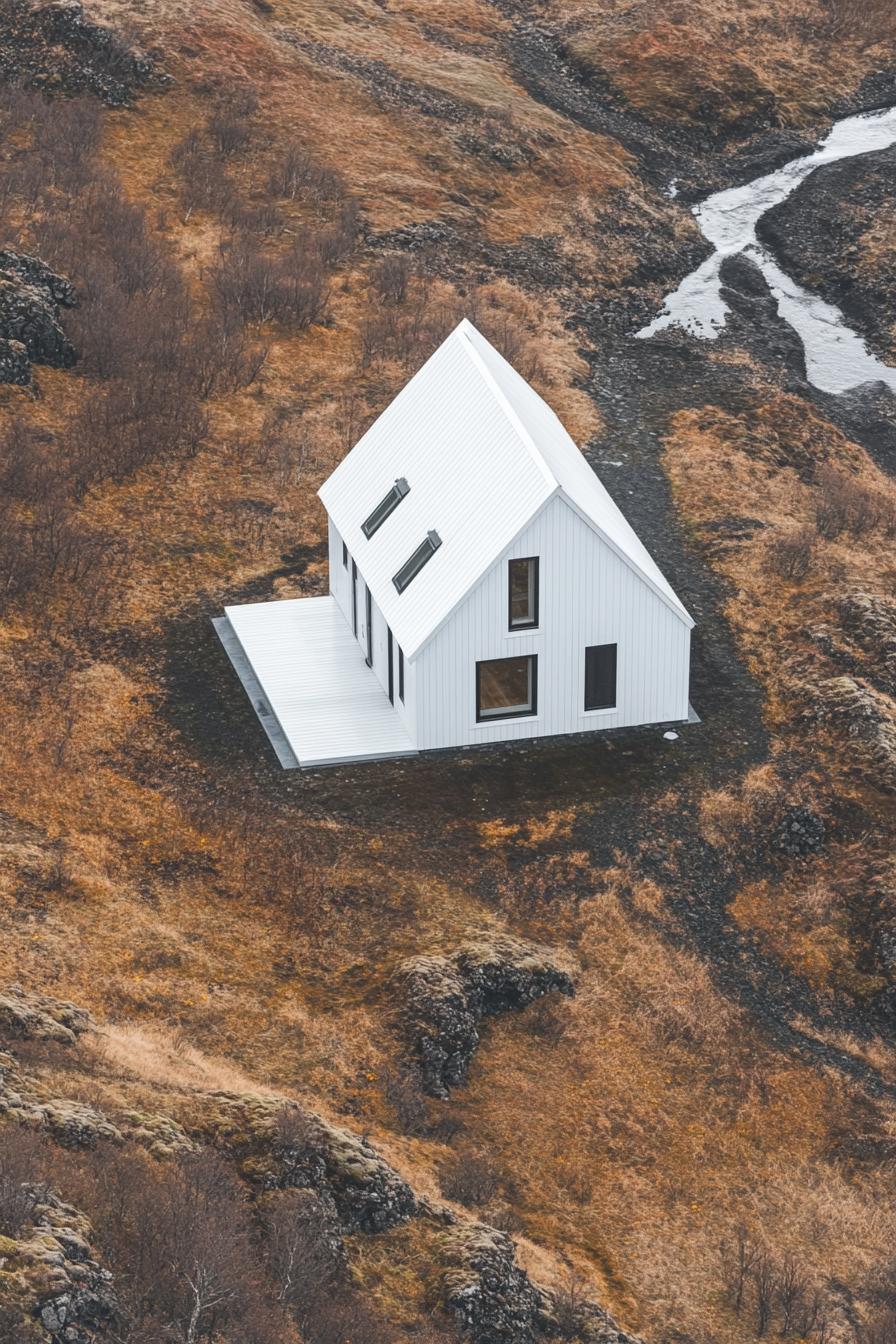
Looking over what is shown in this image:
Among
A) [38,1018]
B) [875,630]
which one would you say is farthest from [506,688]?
[38,1018]

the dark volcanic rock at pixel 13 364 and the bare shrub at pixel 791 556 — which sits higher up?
the dark volcanic rock at pixel 13 364

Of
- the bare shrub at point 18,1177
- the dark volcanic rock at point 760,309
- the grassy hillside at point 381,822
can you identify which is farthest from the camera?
the dark volcanic rock at point 760,309

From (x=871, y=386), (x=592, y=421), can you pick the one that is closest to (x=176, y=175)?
(x=592, y=421)

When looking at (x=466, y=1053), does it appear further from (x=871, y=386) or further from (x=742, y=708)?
(x=871, y=386)

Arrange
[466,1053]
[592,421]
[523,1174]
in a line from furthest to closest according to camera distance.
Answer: [592,421], [466,1053], [523,1174]

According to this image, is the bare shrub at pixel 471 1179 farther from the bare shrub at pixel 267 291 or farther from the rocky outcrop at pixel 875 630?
the bare shrub at pixel 267 291

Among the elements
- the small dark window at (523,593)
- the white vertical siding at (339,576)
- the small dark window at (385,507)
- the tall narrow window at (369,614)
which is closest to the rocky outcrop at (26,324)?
the white vertical siding at (339,576)
